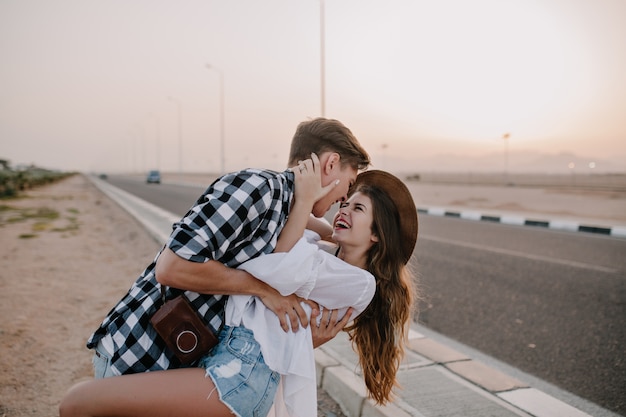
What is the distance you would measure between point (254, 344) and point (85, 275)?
5995 millimetres

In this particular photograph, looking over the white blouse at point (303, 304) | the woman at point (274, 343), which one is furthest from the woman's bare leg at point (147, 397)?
the white blouse at point (303, 304)

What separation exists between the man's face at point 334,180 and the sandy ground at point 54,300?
136cm

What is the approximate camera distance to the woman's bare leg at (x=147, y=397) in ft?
5.08

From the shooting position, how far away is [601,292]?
593cm

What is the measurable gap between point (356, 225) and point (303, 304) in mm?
534

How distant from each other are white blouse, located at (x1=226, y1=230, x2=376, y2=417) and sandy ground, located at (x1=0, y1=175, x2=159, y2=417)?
1957 mm

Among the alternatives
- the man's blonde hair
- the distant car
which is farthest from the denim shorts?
the distant car

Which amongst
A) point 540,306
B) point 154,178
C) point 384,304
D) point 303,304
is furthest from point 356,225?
point 154,178

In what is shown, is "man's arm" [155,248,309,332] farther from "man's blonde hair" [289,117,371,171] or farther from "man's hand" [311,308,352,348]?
"man's blonde hair" [289,117,371,171]

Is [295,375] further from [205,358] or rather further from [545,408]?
→ [545,408]

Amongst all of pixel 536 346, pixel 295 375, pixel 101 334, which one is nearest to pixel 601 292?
pixel 536 346

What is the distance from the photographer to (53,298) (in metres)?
5.51

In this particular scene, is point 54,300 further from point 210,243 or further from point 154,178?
point 154,178

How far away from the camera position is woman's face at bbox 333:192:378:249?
224cm
